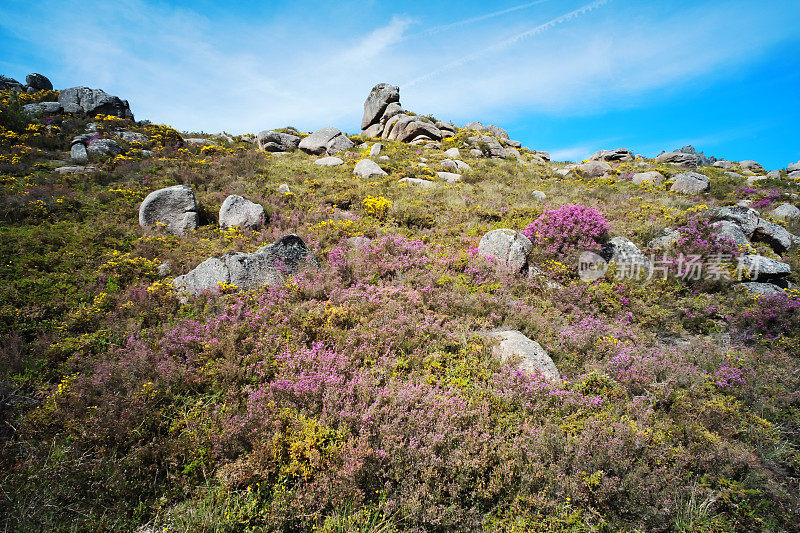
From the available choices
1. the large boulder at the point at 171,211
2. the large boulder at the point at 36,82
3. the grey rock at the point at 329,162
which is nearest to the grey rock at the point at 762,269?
the large boulder at the point at 171,211

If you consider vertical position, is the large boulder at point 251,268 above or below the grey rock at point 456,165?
below

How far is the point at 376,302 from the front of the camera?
7930 millimetres

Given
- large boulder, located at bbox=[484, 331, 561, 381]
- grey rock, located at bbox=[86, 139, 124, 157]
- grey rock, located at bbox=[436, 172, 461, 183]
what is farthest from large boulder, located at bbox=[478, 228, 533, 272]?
grey rock, located at bbox=[86, 139, 124, 157]

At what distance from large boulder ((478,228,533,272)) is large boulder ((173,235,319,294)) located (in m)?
5.82

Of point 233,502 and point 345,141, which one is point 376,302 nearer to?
point 233,502

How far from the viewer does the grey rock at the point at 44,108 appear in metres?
25.3

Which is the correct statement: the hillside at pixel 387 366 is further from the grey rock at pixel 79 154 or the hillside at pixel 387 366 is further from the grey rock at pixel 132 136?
the grey rock at pixel 132 136

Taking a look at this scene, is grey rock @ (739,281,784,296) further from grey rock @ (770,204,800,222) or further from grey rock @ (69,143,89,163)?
grey rock @ (69,143,89,163)

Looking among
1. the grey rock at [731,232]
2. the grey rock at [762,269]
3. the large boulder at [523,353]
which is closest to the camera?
the large boulder at [523,353]

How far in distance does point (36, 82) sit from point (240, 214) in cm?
4429

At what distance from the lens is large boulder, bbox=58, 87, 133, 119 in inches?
1119

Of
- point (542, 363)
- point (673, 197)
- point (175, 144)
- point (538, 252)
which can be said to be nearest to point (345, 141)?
point (175, 144)

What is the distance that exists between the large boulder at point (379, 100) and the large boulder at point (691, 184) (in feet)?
102

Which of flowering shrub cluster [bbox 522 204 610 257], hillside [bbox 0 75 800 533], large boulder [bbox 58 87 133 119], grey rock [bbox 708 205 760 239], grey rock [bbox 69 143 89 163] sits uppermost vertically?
large boulder [bbox 58 87 133 119]
